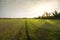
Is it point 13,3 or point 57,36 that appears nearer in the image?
point 57,36

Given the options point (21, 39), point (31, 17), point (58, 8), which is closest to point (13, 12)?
point (31, 17)

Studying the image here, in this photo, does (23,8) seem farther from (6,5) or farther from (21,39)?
(21,39)

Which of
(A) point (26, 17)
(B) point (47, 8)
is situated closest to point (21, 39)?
(A) point (26, 17)

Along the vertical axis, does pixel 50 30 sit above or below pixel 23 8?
below

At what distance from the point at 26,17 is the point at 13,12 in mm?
138

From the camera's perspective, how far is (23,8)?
1202mm

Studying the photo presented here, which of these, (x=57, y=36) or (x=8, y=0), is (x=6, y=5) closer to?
(x=8, y=0)

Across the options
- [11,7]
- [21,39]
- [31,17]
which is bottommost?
[21,39]

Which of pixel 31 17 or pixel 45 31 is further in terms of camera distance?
pixel 31 17

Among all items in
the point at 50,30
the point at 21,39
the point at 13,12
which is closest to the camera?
the point at 21,39

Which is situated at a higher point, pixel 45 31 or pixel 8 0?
pixel 8 0

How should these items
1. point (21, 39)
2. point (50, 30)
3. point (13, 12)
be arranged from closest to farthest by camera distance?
point (21, 39) → point (50, 30) → point (13, 12)

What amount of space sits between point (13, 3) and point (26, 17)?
7.6 inches

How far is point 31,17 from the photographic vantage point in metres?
1.21
